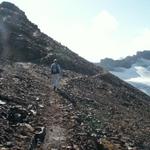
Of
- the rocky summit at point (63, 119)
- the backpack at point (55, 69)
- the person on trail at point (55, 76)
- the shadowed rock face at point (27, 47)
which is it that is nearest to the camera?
the rocky summit at point (63, 119)

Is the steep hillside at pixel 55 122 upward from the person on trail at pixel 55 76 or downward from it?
downward

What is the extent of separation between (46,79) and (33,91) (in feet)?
29.9

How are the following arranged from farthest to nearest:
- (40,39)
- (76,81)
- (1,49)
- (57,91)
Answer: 1. (40,39)
2. (1,49)
3. (76,81)
4. (57,91)

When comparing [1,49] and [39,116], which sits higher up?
[1,49]

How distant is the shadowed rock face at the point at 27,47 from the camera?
4888cm

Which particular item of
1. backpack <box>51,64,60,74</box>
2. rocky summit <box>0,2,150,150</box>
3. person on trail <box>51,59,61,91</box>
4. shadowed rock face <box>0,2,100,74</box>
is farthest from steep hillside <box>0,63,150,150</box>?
shadowed rock face <box>0,2,100,74</box>

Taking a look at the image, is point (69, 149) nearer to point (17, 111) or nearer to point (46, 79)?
point (17, 111)

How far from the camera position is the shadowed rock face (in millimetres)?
48875

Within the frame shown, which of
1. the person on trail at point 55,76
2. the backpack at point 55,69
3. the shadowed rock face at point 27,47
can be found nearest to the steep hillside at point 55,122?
the person on trail at point 55,76

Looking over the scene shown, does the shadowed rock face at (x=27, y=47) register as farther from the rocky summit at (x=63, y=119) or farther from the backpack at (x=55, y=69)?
the backpack at (x=55, y=69)

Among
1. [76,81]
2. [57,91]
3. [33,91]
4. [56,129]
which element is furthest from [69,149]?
[76,81]

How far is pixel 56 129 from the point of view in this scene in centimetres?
1761

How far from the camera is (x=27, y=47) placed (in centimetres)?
5150

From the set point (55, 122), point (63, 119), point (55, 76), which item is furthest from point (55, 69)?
point (55, 122)
